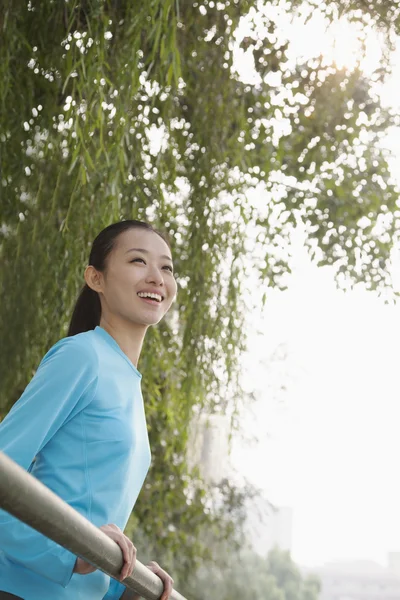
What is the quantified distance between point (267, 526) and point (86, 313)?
7.03 m

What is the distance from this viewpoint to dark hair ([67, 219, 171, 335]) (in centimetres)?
144

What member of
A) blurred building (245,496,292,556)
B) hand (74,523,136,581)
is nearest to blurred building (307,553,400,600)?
blurred building (245,496,292,556)

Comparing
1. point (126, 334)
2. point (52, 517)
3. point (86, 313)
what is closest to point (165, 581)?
point (126, 334)

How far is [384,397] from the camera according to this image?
33.5 feet

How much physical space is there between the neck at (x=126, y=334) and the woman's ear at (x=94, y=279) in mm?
76

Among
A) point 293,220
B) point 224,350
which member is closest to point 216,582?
point 293,220

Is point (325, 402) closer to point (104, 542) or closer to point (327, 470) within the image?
point (327, 470)

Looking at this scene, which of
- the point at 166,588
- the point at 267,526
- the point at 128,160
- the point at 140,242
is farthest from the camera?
the point at 267,526

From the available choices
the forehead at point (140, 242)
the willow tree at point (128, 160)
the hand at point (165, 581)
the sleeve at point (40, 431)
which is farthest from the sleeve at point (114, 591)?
the willow tree at point (128, 160)

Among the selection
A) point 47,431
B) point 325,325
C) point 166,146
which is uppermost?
point 325,325

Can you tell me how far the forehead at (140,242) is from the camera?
1420 millimetres

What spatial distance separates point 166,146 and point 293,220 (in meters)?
1.96

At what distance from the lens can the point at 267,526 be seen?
8.17m

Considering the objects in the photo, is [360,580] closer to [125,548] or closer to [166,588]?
[166,588]
